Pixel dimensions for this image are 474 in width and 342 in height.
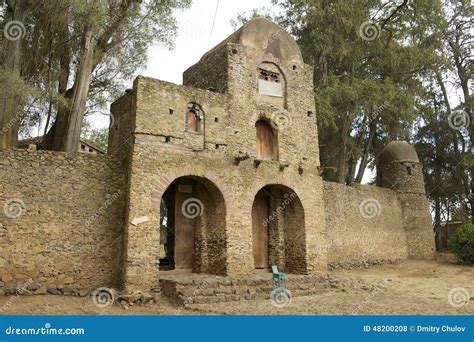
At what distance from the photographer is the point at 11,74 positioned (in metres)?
10.5

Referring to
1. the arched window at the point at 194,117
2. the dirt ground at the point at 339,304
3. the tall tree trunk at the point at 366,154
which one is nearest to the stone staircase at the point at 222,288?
the dirt ground at the point at 339,304

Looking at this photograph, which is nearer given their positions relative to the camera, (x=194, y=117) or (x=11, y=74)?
(x=11, y=74)

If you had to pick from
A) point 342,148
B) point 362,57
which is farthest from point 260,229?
point 362,57

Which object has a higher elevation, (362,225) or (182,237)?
(362,225)

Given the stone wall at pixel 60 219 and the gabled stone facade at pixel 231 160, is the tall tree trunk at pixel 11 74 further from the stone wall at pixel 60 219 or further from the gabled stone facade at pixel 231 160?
the gabled stone facade at pixel 231 160

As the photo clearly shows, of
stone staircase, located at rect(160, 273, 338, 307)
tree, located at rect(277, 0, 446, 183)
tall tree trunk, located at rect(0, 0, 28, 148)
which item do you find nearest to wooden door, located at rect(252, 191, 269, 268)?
stone staircase, located at rect(160, 273, 338, 307)

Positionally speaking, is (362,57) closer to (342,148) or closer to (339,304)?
(342,148)

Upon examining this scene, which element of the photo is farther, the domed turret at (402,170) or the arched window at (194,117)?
the domed turret at (402,170)

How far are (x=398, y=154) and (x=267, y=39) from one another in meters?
11.2

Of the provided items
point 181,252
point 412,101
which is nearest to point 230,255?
point 181,252

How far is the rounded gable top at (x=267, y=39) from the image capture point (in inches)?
565

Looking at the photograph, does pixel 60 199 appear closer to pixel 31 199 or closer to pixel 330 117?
pixel 31 199

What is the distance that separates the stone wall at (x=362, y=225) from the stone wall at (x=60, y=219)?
8.95m

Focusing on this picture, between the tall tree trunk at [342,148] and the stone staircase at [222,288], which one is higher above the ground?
the tall tree trunk at [342,148]
